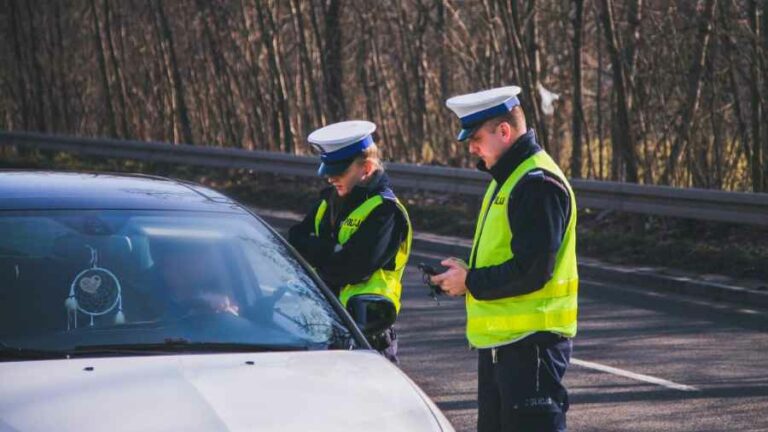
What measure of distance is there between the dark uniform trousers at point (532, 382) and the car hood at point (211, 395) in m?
0.45

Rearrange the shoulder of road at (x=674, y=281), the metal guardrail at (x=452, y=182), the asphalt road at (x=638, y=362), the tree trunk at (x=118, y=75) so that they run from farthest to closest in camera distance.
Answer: the tree trunk at (x=118, y=75), the metal guardrail at (x=452, y=182), the shoulder of road at (x=674, y=281), the asphalt road at (x=638, y=362)

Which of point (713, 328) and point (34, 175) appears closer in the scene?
point (34, 175)

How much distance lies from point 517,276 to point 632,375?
4521mm

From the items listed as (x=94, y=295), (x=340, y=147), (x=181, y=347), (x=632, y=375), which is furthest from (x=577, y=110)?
(x=181, y=347)

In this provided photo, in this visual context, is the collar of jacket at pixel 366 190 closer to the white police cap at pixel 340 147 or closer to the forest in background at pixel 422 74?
the white police cap at pixel 340 147

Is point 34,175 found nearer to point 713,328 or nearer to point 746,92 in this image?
point 713,328

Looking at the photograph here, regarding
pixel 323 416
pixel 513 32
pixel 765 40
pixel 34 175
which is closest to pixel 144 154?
pixel 513 32

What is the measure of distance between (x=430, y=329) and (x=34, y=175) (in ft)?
18.5

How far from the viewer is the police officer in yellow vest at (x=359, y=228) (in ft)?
19.0

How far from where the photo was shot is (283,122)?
2523 cm

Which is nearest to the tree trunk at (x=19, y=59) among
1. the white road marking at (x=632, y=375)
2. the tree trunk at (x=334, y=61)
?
the tree trunk at (x=334, y=61)

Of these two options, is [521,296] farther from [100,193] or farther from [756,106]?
[756,106]

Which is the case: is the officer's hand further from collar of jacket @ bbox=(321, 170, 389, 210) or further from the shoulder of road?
the shoulder of road

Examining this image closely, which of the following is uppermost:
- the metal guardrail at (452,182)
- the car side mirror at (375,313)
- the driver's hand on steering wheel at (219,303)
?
the driver's hand on steering wheel at (219,303)
